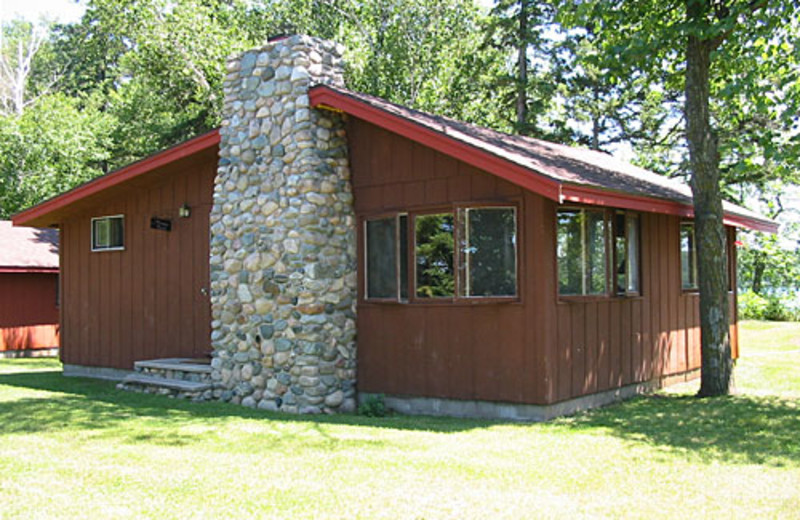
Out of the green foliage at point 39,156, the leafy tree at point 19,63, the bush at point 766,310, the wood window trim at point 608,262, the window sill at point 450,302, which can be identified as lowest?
the bush at point 766,310

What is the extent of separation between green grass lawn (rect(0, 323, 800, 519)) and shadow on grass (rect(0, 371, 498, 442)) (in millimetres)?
32

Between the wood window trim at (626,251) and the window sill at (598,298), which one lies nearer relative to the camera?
the window sill at (598,298)

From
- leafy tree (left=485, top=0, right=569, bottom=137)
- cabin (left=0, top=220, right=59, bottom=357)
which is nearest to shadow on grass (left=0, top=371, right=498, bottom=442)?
cabin (left=0, top=220, right=59, bottom=357)

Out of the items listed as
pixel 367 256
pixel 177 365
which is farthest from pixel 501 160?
pixel 177 365

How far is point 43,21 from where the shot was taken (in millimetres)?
36594

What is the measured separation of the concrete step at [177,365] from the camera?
35.9 ft

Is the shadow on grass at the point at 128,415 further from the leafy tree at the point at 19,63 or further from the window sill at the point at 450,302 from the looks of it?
the leafy tree at the point at 19,63

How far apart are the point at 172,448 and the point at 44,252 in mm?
14342

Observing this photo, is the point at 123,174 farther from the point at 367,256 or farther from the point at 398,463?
the point at 398,463

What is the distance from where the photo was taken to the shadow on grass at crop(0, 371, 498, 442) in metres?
7.95

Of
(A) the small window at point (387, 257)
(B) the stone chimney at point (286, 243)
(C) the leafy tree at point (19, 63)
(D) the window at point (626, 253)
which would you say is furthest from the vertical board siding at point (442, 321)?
(C) the leafy tree at point (19, 63)

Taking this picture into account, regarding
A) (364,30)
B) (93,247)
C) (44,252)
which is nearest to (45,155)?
(44,252)

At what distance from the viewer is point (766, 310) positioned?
2338 centimetres

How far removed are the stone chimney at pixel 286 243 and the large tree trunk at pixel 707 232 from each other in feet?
14.0
